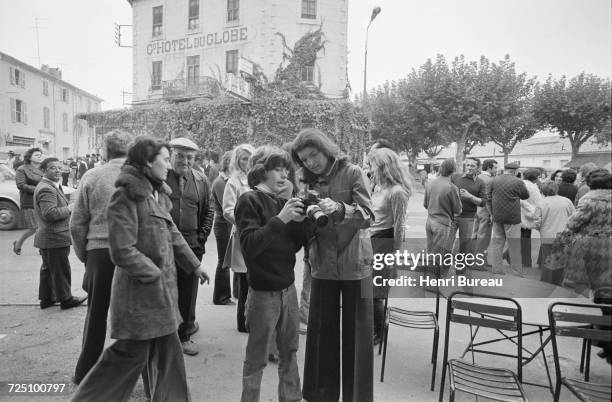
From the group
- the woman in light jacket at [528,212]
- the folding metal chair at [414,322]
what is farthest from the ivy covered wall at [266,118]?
the folding metal chair at [414,322]

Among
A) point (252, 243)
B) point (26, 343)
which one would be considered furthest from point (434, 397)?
point (26, 343)

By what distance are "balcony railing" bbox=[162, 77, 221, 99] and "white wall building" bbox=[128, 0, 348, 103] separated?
2.2 inches

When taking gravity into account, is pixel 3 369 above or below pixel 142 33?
below

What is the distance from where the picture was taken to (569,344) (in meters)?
3.85

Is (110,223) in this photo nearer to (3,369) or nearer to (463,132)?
(3,369)

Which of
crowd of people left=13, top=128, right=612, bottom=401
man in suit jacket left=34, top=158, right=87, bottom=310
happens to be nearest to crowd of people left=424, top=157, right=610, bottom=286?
crowd of people left=13, top=128, right=612, bottom=401

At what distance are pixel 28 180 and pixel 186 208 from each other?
5038 mm

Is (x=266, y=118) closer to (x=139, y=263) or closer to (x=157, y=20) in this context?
(x=157, y=20)

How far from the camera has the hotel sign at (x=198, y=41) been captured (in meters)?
22.3

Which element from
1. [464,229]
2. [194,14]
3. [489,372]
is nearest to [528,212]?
[464,229]

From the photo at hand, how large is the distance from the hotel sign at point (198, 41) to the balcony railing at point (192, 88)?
6.96ft

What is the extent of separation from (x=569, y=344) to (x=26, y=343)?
5.32m

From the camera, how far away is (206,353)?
11.7 ft

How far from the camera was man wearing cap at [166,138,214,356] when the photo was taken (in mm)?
3535
